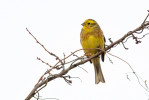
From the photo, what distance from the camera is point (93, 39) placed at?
548 cm

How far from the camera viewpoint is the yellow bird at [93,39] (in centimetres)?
545

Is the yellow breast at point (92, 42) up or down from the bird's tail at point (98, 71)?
up

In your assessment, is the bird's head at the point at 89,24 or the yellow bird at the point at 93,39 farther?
the bird's head at the point at 89,24

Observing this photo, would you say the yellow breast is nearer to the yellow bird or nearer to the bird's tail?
the yellow bird

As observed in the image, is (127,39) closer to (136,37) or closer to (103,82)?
(136,37)

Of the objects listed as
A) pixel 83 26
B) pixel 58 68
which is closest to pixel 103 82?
pixel 83 26

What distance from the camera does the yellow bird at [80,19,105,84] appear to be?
545 centimetres

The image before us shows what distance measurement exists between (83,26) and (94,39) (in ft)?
1.45

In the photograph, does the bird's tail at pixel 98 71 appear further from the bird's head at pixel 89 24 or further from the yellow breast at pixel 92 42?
the bird's head at pixel 89 24

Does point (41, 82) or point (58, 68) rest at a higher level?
point (58, 68)

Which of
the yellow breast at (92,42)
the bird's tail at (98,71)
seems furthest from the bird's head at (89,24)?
the bird's tail at (98,71)

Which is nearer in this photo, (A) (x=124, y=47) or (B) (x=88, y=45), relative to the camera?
(A) (x=124, y=47)

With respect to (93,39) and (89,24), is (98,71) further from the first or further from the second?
(89,24)

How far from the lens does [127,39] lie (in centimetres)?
295
